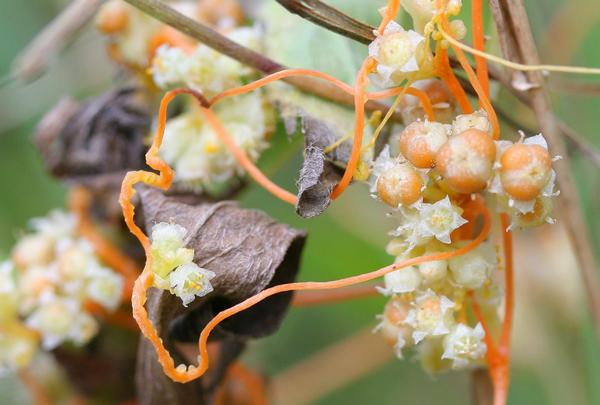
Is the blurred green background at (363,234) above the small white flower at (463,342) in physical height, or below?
below

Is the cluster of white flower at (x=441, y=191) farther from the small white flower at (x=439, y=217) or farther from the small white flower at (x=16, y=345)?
the small white flower at (x=16, y=345)

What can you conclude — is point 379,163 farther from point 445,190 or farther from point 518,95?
point 518,95

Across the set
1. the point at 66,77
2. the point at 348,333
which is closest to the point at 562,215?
the point at 348,333

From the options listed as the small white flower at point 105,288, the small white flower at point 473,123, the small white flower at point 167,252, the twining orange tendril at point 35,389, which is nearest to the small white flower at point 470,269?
the small white flower at point 473,123

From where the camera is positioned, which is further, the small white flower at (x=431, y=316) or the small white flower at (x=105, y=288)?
the small white flower at (x=105, y=288)

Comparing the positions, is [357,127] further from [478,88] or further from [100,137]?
[100,137]

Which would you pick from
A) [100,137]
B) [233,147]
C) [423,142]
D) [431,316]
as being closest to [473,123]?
[423,142]

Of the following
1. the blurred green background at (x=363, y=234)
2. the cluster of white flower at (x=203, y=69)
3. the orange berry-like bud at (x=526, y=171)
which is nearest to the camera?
the orange berry-like bud at (x=526, y=171)
